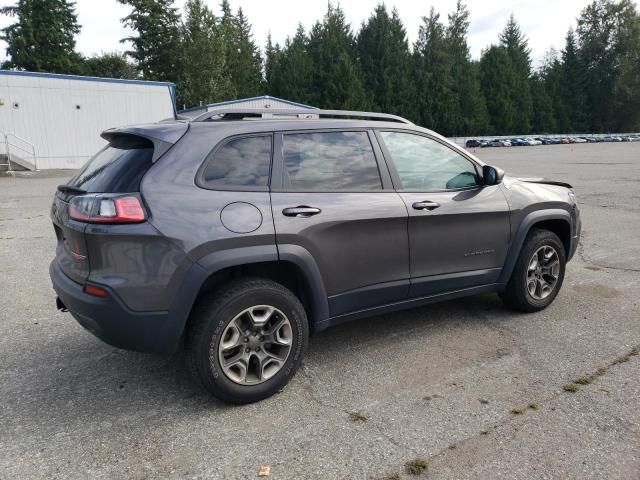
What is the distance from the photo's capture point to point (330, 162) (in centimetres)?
352

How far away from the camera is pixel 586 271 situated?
6020 mm

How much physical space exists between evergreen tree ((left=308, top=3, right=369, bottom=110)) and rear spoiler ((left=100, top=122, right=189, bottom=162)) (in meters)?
53.1

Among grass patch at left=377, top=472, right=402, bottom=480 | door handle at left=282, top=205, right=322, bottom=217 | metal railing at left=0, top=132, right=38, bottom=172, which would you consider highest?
metal railing at left=0, top=132, right=38, bottom=172

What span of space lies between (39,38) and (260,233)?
5716 cm

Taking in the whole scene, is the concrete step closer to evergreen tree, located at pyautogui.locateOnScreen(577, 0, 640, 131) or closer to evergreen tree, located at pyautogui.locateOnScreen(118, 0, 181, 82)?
evergreen tree, located at pyautogui.locateOnScreen(118, 0, 181, 82)

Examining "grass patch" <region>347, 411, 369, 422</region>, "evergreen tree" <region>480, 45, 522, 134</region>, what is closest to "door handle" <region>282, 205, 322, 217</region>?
"grass patch" <region>347, 411, 369, 422</region>

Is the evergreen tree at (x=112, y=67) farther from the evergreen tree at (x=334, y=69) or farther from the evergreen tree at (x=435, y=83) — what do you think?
the evergreen tree at (x=435, y=83)

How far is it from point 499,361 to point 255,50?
69.4 metres

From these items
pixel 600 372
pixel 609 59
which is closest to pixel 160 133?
pixel 600 372

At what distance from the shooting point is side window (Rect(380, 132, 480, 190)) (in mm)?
3821

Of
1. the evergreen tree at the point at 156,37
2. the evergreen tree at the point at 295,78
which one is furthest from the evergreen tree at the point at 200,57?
the evergreen tree at the point at 295,78

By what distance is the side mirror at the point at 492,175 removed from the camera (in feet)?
13.4

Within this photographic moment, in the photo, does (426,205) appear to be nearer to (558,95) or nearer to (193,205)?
(193,205)

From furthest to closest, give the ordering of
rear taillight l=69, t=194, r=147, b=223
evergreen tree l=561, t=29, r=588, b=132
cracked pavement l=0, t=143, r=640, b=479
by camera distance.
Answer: evergreen tree l=561, t=29, r=588, b=132
rear taillight l=69, t=194, r=147, b=223
cracked pavement l=0, t=143, r=640, b=479
